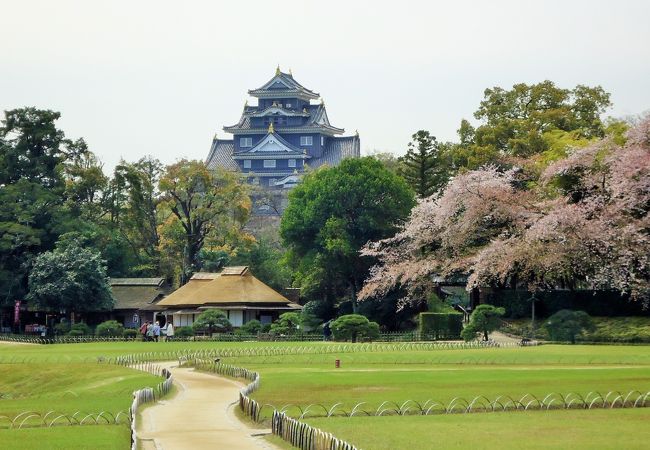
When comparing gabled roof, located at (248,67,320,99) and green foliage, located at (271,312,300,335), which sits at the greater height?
gabled roof, located at (248,67,320,99)

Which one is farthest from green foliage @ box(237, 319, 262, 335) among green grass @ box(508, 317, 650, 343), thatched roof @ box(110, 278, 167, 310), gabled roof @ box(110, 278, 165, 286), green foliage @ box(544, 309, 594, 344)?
green foliage @ box(544, 309, 594, 344)

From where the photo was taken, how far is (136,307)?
94.7 metres

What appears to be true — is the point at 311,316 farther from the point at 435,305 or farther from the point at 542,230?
the point at 542,230

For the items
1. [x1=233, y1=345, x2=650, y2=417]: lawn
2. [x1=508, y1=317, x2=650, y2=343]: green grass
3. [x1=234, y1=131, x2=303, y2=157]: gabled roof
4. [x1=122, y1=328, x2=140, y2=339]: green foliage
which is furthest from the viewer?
[x1=234, y1=131, x2=303, y2=157]: gabled roof

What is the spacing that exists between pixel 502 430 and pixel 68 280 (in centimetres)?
6423

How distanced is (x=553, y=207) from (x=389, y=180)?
18751 mm

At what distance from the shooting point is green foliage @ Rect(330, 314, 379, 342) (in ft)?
233

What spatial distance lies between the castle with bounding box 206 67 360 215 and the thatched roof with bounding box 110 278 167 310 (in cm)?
5056

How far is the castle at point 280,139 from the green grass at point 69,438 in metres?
118

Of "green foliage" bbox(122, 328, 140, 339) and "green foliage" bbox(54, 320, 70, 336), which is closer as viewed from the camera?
"green foliage" bbox(122, 328, 140, 339)

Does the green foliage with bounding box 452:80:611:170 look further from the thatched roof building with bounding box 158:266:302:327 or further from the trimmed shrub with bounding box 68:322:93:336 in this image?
the trimmed shrub with bounding box 68:322:93:336

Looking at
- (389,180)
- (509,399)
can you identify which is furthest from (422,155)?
(509,399)

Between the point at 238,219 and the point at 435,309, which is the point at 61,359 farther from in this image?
the point at 238,219

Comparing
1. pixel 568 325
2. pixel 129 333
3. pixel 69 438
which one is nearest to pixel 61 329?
pixel 129 333
